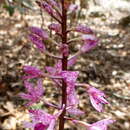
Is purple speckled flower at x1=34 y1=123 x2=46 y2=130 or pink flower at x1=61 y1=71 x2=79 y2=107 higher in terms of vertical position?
pink flower at x1=61 y1=71 x2=79 y2=107

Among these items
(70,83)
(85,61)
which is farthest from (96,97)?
(85,61)

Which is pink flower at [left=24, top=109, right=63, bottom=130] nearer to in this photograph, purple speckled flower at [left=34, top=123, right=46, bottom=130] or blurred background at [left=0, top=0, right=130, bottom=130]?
purple speckled flower at [left=34, top=123, right=46, bottom=130]

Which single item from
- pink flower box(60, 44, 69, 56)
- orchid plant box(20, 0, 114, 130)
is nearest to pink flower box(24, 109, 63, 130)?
orchid plant box(20, 0, 114, 130)

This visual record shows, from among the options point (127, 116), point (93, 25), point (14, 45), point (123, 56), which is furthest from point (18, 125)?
point (93, 25)

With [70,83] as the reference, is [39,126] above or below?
below

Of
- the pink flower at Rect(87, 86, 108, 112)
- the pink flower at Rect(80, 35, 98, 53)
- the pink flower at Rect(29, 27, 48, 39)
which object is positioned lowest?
the pink flower at Rect(87, 86, 108, 112)

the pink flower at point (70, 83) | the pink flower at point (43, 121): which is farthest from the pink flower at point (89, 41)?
the pink flower at point (43, 121)

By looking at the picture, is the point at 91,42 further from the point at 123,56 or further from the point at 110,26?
the point at 110,26

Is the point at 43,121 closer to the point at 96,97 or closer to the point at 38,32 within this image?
the point at 96,97

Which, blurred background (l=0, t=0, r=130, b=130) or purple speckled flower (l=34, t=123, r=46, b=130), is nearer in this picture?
purple speckled flower (l=34, t=123, r=46, b=130)
